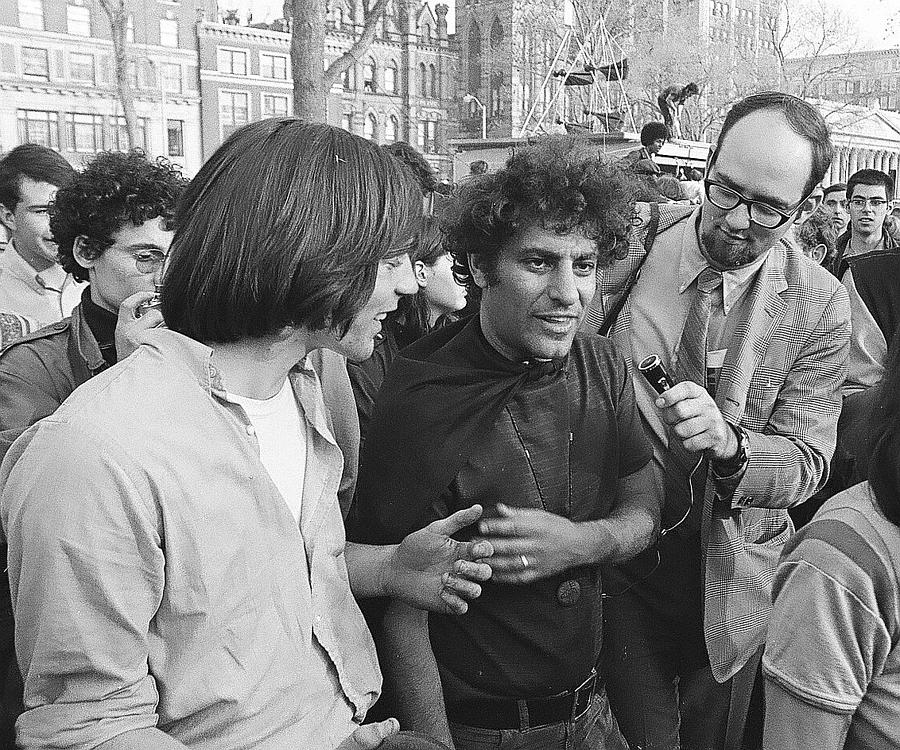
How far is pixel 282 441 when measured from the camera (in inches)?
69.6

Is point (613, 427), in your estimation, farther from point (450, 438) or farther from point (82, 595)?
point (82, 595)

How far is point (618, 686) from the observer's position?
9.19ft

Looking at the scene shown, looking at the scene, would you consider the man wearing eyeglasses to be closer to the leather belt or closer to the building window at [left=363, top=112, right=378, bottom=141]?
the leather belt

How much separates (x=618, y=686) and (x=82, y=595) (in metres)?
1.94

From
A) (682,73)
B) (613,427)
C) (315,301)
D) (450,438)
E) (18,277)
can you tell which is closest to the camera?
(315,301)

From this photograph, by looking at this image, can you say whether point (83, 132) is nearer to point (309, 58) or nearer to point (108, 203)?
point (309, 58)

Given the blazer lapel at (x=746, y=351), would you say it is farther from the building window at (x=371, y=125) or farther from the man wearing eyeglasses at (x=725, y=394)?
the building window at (x=371, y=125)

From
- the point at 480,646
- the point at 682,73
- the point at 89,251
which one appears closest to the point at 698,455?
the point at 480,646

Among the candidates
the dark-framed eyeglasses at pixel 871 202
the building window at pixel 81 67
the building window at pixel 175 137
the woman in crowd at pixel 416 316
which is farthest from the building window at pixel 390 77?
A: the woman in crowd at pixel 416 316

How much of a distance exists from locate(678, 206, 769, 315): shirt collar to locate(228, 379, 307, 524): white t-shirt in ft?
5.19

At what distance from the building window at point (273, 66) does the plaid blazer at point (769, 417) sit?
4722cm

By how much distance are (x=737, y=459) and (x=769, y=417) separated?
1.30 ft

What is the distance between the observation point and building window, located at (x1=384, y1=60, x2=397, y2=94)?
56.3 meters

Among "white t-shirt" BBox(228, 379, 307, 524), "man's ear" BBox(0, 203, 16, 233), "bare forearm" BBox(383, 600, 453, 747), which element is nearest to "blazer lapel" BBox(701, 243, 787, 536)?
"bare forearm" BBox(383, 600, 453, 747)
